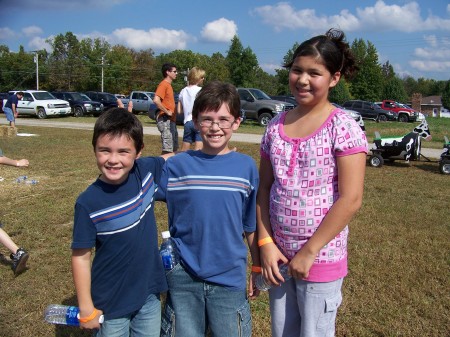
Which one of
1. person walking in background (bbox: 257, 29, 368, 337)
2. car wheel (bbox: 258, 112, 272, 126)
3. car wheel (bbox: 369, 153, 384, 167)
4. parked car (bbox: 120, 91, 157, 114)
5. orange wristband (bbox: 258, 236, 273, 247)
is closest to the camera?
person walking in background (bbox: 257, 29, 368, 337)

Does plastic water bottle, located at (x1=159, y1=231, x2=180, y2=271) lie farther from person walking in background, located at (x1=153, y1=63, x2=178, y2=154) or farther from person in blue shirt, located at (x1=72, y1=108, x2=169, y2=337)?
person walking in background, located at (x1=153, y1=63, x2=178, y2=154)

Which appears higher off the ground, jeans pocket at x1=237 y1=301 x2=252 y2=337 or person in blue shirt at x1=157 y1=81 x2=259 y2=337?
person in blue shirt at x1=157 y1=81 x2=259 y2=337

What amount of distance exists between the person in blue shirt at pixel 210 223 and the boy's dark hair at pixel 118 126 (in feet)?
0.70

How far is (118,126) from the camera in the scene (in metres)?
1.94

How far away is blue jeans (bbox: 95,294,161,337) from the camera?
6.63 ft

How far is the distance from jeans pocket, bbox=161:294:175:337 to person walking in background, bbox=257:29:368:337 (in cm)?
49

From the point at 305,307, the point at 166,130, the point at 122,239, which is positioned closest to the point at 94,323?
the point at 122,239

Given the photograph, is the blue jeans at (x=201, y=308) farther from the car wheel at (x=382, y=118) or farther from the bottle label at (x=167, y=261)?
the car wheel at (x=382, y=118)

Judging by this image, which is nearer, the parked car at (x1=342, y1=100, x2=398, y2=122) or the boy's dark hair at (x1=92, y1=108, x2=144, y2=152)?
the boy's dark hair at (x1=92, y1=108, x2=144, y2=152)

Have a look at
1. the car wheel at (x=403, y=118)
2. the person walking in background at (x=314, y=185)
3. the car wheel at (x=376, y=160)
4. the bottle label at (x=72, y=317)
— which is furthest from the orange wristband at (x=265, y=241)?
the car wheel at (x=403, y=118)

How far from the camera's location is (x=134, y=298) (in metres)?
2.00

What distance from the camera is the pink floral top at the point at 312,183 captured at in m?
1.78

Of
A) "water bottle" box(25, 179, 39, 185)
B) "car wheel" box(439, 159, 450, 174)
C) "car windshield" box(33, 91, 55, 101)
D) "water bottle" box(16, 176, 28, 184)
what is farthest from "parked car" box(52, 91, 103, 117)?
"car wheel" box(439, 159, 450, 174)

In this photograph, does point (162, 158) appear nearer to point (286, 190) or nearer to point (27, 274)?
point (286, 190)
